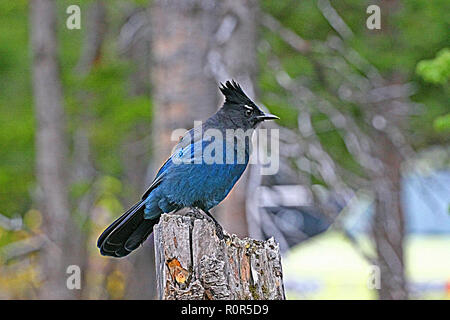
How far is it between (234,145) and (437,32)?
4099 mm

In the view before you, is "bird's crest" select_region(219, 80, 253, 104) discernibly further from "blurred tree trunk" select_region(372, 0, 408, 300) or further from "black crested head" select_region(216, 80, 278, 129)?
"blurred tree trunk" select_region(372, 0, 408, 300)

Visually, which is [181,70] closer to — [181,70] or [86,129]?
[181,70]

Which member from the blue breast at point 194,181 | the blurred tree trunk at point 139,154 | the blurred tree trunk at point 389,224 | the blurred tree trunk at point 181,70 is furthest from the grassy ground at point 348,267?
the blue breast at point 194,181

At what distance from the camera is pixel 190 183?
376cm

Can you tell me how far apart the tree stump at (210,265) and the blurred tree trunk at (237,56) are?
2736 mm

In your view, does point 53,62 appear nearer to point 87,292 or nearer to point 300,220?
point 87,292

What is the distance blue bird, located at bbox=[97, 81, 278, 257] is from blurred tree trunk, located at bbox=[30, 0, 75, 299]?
3.89 m

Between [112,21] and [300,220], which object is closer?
[112,21]

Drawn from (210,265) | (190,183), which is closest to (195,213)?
(190,183)

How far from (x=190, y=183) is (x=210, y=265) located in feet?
3.00

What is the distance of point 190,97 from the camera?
19.4ft

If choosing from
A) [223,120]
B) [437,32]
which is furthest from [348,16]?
[223,120]

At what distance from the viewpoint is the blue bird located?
372 centimetres
